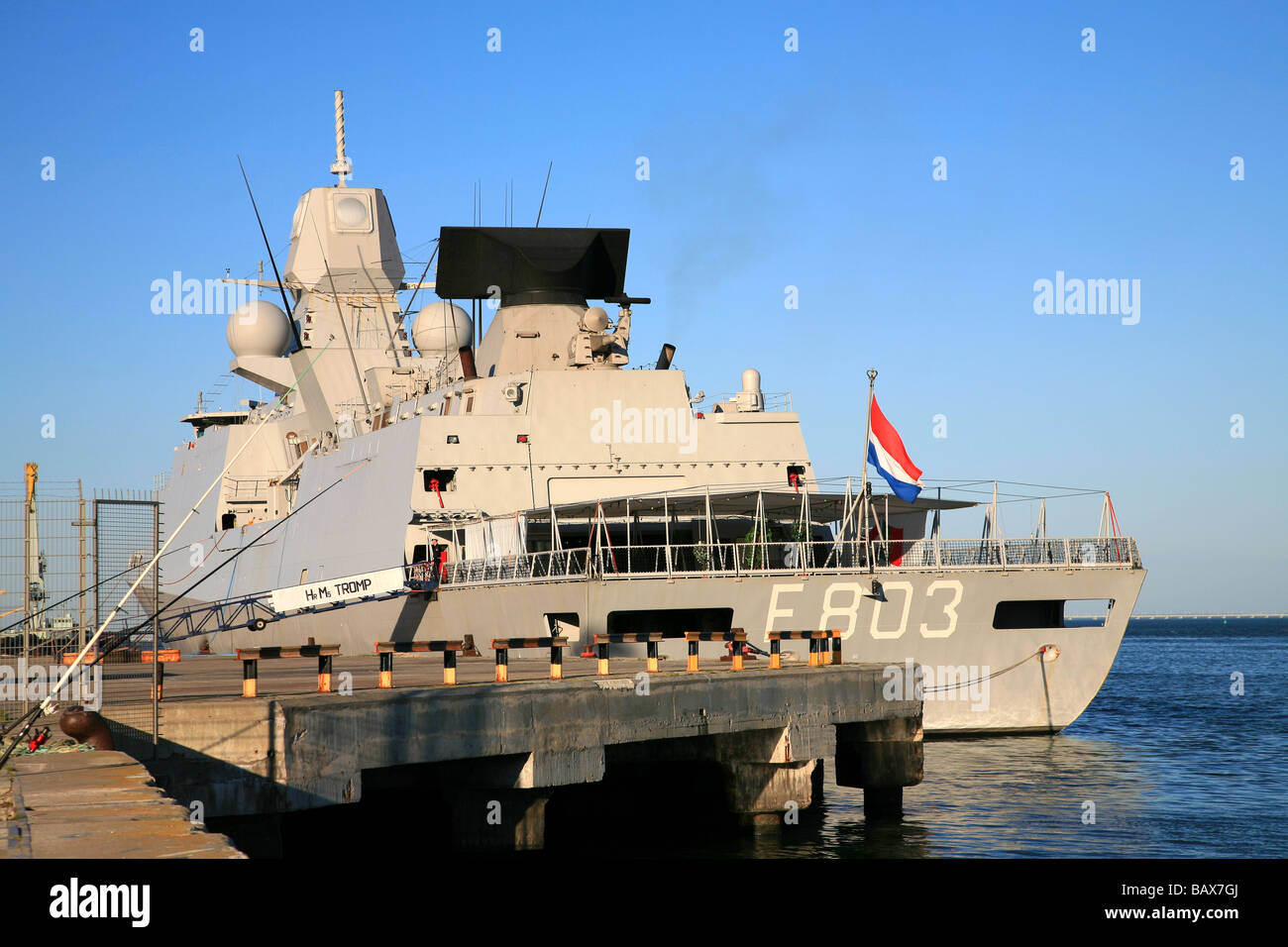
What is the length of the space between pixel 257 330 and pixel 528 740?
29.1 metres

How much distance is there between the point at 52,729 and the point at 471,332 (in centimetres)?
2886

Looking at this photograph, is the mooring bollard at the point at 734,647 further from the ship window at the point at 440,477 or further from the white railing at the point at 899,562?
the ship window at the point at 440,477

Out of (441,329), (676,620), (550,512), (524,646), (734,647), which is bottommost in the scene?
(676,620)

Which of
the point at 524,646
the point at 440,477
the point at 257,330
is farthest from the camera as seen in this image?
the point at 257,330

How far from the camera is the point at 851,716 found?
54.2ft

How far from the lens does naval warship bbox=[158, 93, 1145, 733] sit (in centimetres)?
2222

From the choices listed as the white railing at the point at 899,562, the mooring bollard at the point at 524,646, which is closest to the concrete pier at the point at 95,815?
the mooring bollard at the point at 524,646

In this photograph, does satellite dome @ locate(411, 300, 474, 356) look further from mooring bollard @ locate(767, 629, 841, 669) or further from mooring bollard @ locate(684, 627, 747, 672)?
mooring bollard @ locate(684, 627, 747, 672)

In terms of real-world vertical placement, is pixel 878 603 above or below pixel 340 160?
below

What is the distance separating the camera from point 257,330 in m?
39.9

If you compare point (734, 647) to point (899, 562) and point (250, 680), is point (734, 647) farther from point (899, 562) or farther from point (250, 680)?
point (899, 562)

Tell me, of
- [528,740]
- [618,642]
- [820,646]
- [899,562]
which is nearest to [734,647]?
[820,646]

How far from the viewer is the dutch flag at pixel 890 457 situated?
22.0 metres
